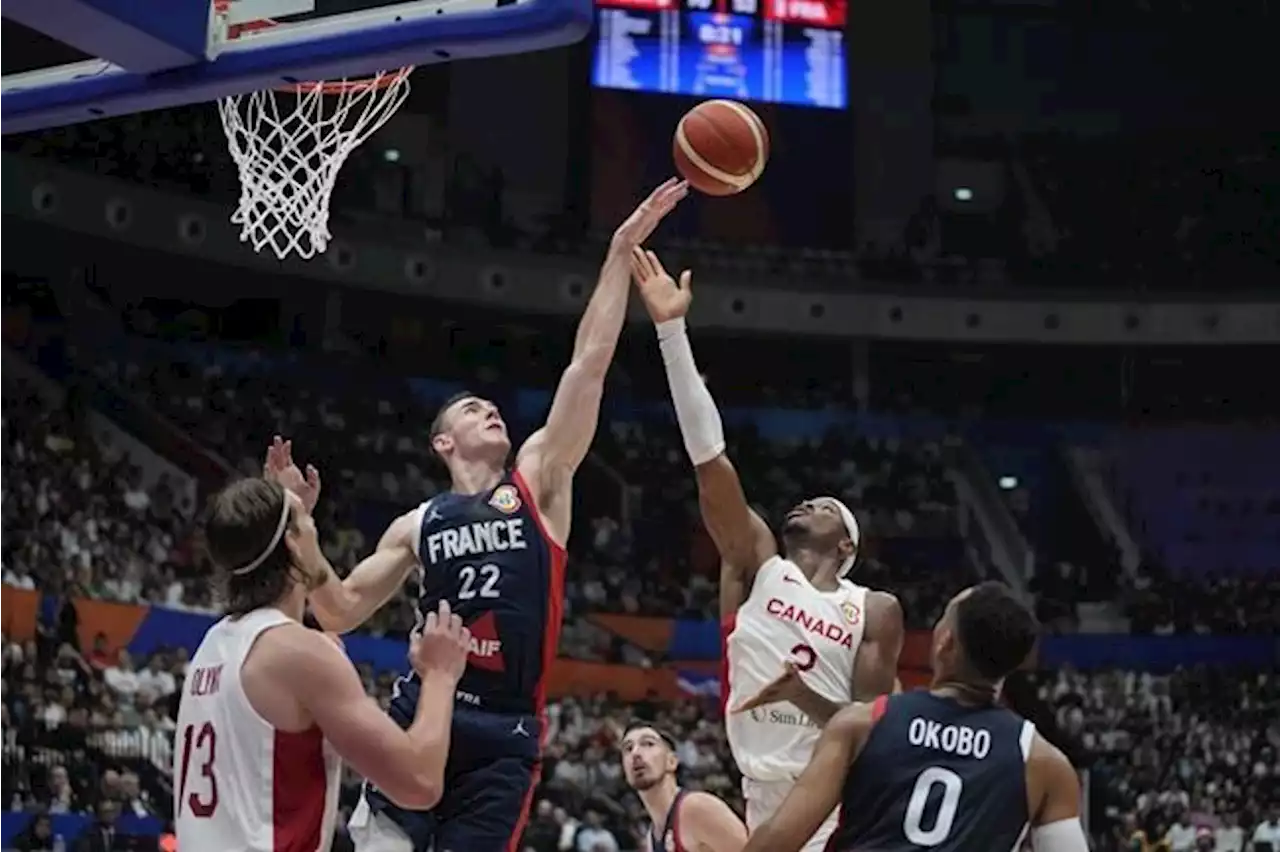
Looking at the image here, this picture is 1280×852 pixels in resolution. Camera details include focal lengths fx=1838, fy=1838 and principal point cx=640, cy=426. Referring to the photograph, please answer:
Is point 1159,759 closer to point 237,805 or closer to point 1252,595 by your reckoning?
point 1252,595

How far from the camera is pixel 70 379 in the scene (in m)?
18.7

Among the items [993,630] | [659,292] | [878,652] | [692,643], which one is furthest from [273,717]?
[692,643]

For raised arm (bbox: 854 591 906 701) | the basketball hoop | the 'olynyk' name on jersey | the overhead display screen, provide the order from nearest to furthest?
1. the 'olynyk' name on jersey
2. raised arm (bbox: 854 591 906 701)
3. the basketball hoop
4. the overhead display screen

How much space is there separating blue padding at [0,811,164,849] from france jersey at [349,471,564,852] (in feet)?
27.2

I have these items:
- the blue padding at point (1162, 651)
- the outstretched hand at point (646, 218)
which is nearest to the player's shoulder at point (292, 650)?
the outstretched hand at point (646, 218)

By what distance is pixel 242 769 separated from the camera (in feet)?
11.5

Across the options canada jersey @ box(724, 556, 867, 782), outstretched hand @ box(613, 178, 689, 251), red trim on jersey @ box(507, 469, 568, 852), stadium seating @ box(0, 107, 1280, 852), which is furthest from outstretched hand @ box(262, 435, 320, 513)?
stadium seating @ box(0, 107, 1280, 852)

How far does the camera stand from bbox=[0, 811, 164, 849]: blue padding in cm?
1242

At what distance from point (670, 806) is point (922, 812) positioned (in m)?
2.96

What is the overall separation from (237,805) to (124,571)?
43.3 feet

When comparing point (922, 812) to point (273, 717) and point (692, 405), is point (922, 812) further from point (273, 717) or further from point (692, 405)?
point (692, 405)

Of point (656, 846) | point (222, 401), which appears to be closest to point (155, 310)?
point (222, 401)

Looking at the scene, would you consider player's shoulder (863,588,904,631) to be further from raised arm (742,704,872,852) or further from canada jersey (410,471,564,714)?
raised arm (742,704,872,852)

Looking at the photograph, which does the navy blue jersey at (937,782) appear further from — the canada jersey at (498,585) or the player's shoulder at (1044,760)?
the canada jersey at (498,585)
